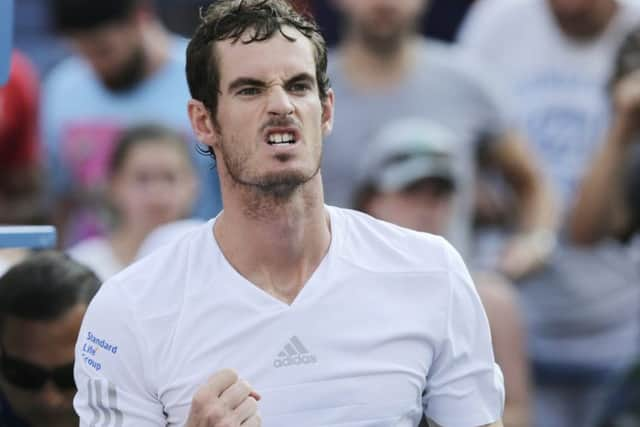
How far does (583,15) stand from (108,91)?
6.92 feet

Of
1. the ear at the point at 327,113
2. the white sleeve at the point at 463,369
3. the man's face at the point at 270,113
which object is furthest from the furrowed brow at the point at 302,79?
the white sleeve at the point at 463,369

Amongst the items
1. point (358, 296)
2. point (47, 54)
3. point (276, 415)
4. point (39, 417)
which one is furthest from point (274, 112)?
point (47, 54)

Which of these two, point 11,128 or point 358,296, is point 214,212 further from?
point 358,296

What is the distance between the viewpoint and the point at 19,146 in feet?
23.8

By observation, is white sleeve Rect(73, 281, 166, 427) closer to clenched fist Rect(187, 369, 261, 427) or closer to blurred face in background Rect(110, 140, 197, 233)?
clenched fist Rect(187, 369, 261, 427)

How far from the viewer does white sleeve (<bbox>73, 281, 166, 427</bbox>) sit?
3291mm

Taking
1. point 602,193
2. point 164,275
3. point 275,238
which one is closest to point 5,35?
point 164,275

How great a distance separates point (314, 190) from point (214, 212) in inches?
120

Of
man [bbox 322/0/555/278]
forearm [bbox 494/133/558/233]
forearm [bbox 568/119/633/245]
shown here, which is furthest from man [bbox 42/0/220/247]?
forearm [bbox 568/119/633/245]

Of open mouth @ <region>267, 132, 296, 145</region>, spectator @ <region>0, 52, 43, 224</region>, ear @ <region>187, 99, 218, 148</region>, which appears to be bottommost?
spectator @ <region>0, 52, 43, 224</region>

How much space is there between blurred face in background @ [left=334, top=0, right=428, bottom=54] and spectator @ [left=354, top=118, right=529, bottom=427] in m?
0.52

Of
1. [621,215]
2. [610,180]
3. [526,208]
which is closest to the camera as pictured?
[610,180]

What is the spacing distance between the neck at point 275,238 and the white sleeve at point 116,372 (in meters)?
0.30

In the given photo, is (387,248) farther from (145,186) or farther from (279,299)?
(145,186)
